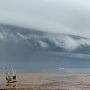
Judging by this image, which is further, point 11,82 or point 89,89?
point 89,89

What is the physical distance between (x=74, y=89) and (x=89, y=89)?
284 cm

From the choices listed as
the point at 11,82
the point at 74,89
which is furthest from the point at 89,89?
the point at 11,82

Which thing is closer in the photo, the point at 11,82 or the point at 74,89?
the point at 11,82

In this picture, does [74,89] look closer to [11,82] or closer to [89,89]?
[89,89]

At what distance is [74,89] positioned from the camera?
58.3m

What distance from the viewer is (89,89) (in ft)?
191

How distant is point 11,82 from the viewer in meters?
54.5

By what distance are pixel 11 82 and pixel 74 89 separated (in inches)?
484
